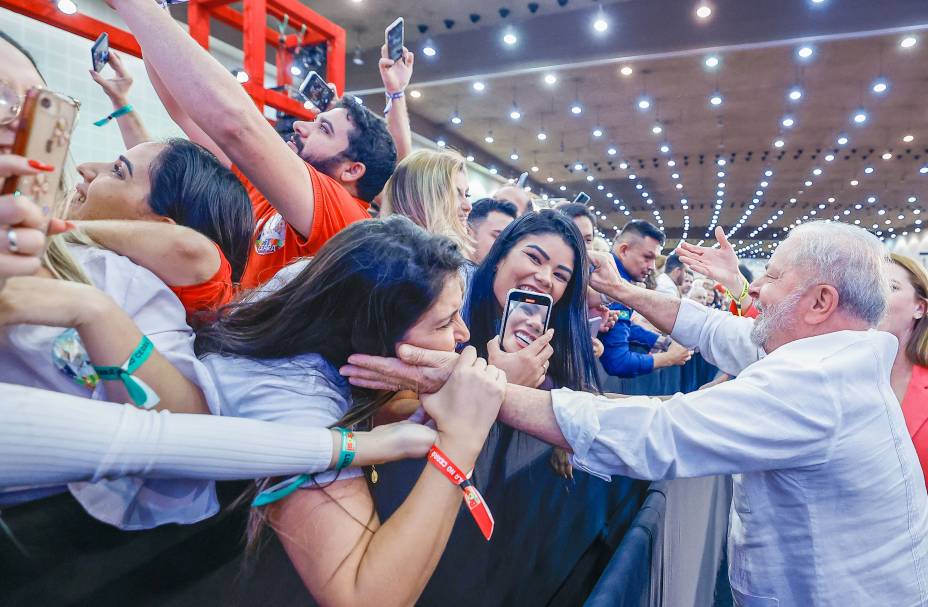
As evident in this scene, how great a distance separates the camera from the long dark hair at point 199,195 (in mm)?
1093

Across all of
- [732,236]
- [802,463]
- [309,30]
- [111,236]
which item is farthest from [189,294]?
[732,236]

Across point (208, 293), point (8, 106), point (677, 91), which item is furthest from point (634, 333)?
point (677, 91)

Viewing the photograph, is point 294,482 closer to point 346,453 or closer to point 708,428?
point 346,453

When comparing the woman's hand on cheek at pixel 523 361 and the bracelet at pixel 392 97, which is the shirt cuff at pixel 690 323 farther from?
the bracelet at pixel 392 97

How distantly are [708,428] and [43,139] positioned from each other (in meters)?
1.31

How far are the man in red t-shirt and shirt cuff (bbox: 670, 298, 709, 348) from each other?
4.79ft

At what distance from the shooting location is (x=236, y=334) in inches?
37.4

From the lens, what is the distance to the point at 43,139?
21.0 inches

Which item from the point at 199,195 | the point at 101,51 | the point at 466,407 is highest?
the point at 101,51

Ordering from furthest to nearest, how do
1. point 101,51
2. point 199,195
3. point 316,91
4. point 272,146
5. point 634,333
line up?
1. point 634,333
2. point 316,91
3. point 101,51
4. point 272,146
5. point 199,195

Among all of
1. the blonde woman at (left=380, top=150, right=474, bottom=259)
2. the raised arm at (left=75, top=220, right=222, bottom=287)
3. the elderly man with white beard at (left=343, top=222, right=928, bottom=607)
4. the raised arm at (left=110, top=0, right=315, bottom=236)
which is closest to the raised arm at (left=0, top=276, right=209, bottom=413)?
the raised arm at (left=75, top=220, right=222, bottom=287)

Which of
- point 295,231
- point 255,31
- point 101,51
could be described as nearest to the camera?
point 295,231

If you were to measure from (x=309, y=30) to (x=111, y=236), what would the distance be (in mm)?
3717

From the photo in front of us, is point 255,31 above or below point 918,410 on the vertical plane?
above
